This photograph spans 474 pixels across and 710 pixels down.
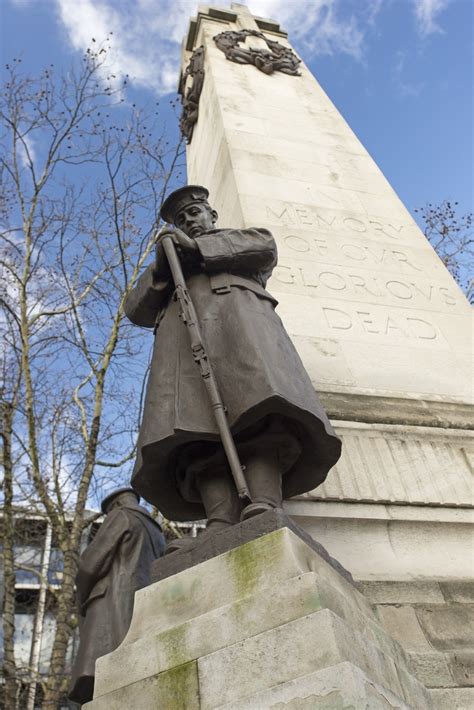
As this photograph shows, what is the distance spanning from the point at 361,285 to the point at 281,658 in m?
4.91

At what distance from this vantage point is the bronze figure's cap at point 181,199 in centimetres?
505

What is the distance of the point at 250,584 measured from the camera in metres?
2.73

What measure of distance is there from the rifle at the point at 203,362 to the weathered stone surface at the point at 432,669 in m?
1.15

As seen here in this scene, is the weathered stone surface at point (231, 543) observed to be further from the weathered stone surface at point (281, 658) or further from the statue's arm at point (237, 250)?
the statue's arm at point (237, 250)

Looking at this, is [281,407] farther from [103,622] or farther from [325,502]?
[103,622]

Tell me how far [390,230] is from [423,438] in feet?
12.1

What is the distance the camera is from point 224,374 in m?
3.68

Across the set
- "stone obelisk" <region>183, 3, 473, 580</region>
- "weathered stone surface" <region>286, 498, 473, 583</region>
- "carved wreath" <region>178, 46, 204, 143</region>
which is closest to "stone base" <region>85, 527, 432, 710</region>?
"weathered stone surface" <region>286, 498, 473, 583</region>

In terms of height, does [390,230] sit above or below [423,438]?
above

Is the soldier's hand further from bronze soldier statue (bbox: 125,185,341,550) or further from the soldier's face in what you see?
the soldier's face

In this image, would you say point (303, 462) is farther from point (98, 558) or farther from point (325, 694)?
point (98, 558)

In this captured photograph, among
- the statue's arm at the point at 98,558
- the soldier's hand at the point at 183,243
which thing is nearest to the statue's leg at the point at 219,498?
the soldier's hand at the point at 183,243

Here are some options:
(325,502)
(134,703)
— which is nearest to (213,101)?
(325,502)

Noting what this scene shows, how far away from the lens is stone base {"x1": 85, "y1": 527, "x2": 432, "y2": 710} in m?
2.26
